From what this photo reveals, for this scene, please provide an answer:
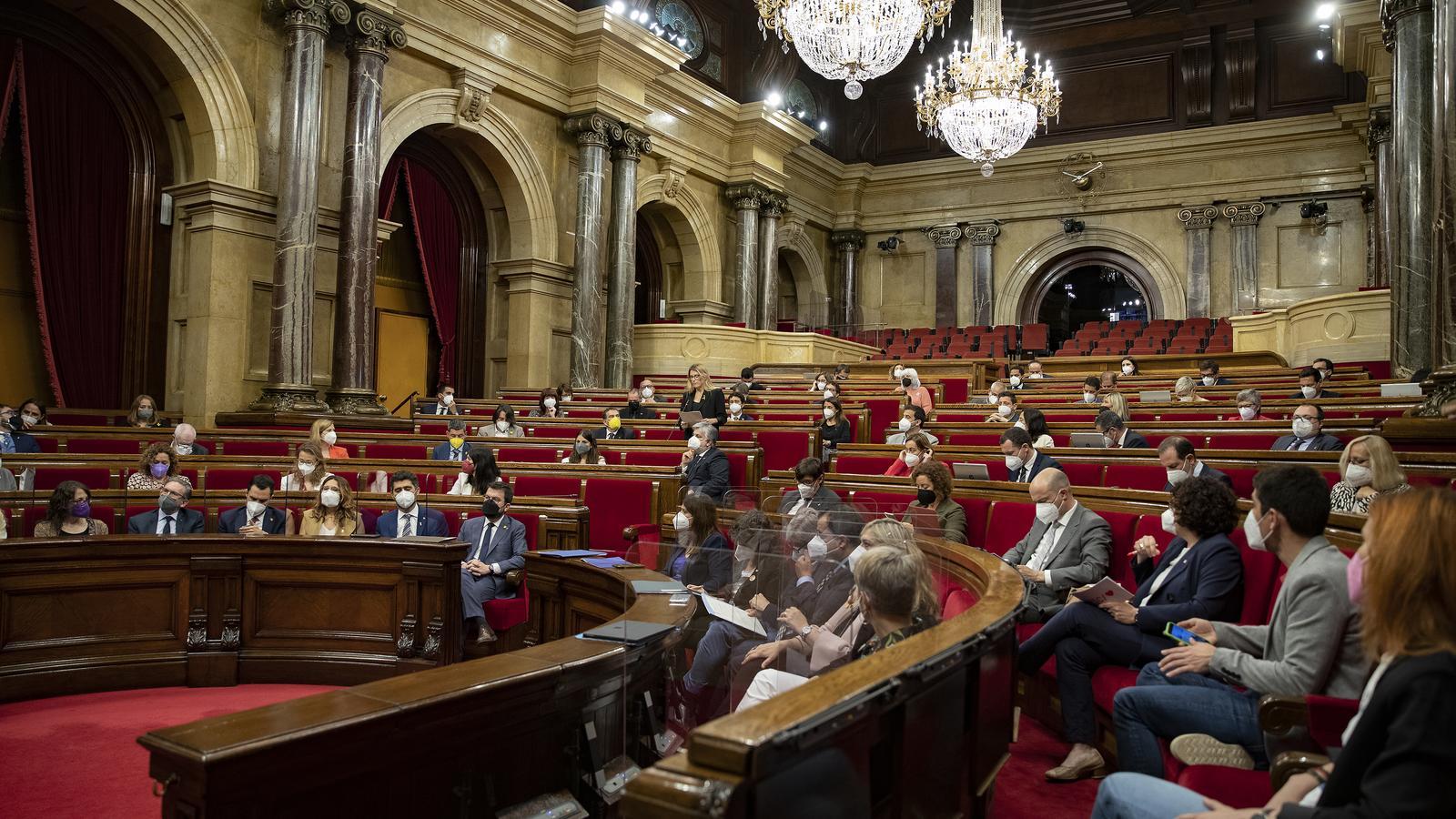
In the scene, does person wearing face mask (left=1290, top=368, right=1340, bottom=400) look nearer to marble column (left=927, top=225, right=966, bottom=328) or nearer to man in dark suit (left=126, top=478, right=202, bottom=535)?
man in dark suit (left=126, top=478, right=202, bottom=535)

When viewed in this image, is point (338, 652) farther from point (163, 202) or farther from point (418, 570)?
point (163, 202)

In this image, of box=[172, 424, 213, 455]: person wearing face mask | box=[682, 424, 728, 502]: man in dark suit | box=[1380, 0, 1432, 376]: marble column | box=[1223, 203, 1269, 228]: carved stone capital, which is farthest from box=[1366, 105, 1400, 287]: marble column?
box=[172, 424, 213, 455]: person wearing face mask

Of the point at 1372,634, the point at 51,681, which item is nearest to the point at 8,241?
the point at 51,681

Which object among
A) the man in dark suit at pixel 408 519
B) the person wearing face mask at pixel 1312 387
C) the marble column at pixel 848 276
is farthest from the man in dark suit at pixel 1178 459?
the marble column at pixel 848 276

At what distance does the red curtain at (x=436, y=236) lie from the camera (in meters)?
12.7

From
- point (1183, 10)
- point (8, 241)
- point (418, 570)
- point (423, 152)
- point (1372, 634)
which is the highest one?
point (1183, 10)

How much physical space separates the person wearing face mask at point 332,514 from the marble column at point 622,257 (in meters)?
9.08

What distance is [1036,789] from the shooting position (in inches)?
118

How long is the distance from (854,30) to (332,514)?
7.48 metres

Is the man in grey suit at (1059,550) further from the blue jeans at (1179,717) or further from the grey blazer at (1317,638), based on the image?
the grey blazer at (1317,638)

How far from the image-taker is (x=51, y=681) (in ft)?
13.6

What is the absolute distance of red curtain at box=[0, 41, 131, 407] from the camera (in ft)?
30.7

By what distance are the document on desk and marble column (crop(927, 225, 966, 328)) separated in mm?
17626

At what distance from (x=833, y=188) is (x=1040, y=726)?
17.9 m
